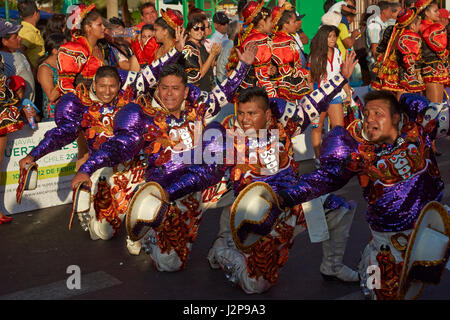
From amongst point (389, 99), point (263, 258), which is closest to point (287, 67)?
point (263, 258)

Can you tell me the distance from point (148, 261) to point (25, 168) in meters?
1.22

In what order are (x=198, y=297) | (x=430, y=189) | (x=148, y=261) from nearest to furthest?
(x=430, y=189) < (x=198, y=297) < (x=148, y=261)

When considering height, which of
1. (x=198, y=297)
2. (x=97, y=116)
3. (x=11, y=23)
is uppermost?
(x=11, y=23)

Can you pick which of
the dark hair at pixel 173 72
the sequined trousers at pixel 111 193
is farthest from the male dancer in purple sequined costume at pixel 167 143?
the sequined trousers at pixel 111 193

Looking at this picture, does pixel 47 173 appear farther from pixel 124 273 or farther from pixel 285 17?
pixel 285 17

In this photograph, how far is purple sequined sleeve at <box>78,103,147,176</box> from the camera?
4.47 meters

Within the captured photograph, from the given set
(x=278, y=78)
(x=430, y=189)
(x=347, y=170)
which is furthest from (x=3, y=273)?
(x=278, y=78)

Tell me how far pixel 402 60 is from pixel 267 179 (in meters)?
4.84

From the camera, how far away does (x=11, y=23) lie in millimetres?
6641

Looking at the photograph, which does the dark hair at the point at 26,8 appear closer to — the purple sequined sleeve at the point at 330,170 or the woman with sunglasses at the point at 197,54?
the woman with sunglasses at the point at 197,54

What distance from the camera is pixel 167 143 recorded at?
15.4 feet

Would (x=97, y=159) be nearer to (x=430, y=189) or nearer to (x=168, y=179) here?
(x=168, y=179)

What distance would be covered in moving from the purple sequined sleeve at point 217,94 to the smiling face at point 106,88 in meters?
0.87

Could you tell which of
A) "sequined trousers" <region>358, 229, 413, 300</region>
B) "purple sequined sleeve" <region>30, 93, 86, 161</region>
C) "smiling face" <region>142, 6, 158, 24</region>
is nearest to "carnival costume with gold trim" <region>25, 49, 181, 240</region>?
"purple sequined sleeve" <region>30, 93, 86, 161</region>
